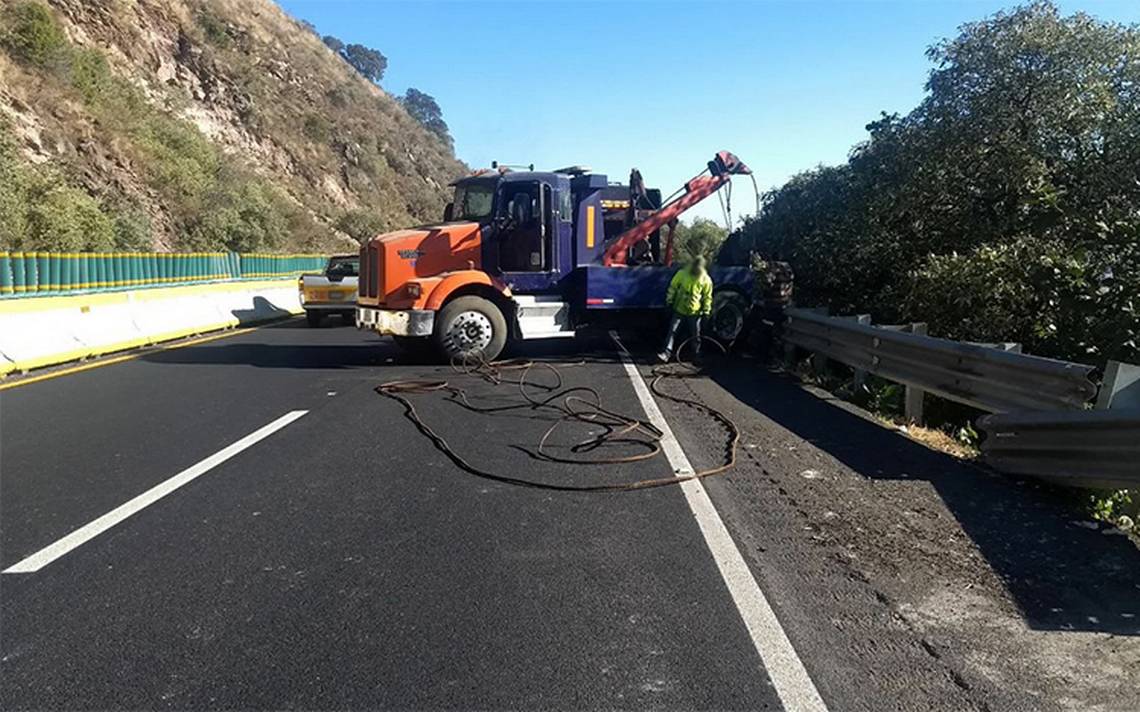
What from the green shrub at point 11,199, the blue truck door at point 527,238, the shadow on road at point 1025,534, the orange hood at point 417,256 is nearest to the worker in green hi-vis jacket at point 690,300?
the blue truck door at point 527,238

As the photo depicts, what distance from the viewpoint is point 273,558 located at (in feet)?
15.5

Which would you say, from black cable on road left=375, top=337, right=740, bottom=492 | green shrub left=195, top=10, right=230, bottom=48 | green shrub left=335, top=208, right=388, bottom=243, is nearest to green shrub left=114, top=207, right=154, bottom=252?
black cable on road left=375, top=337, right=740, bottom=492

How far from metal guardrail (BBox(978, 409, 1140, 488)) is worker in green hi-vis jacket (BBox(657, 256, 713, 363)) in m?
6.46

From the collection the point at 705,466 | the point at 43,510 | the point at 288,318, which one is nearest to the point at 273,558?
the point at 43,510

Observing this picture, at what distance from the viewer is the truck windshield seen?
13500 mm

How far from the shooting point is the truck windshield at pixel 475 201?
13500 mm

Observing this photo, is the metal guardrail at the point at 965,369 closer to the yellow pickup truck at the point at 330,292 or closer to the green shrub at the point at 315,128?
the yellow pickup truck at the point at 330,292

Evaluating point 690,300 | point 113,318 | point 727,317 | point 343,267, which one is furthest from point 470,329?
point 343,267

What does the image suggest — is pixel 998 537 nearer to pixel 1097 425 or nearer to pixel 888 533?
pixel 888 533

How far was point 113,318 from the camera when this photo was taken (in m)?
14.5

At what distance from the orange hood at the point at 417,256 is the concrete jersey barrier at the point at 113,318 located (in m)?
4.52

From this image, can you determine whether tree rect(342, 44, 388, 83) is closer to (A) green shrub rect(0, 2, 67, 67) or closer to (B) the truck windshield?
(A) green shrub rect(0, 2, 67, 67)

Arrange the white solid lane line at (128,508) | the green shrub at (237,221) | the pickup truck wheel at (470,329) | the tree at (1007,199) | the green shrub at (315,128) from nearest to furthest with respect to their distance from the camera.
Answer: the white solid lane line at (128,508) < the tree at (1007,199) < the pickup truck wheel at (470,329) < the green shrub at (237,221) < the green shrub at (315,128)

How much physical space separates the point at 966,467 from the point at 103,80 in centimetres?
3205
